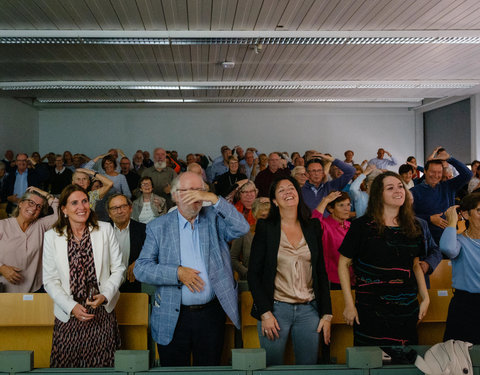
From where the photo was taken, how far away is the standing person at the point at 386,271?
87.0 inches

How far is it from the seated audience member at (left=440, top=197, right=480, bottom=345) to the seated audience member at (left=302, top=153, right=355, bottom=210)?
206 cm

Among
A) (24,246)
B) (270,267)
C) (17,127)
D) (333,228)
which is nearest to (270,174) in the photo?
(333,228)

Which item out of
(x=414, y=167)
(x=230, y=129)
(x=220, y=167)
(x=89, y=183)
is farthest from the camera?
(x=230, y=129)

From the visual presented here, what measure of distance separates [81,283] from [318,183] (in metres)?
2.82

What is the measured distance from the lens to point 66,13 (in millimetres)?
5590

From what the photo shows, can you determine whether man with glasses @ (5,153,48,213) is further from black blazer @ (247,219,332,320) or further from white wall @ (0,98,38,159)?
black blazer @ (247,219,332,320)

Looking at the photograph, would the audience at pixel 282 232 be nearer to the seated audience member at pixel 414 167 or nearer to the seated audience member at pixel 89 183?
the seated audience member at pixel 89 183

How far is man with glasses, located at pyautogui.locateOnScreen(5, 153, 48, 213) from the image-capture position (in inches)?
269

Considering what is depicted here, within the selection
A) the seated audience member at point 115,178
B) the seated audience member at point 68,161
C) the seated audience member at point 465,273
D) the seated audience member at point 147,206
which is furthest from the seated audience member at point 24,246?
the seated audience member at point 68,161

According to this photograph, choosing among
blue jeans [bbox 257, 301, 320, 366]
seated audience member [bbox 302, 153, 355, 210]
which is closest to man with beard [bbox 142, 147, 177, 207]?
seated audience member [bbox 302, 153, 355, 210]

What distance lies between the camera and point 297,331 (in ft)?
7.15

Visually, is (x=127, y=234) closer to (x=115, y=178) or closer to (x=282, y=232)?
(x=282, y=232)

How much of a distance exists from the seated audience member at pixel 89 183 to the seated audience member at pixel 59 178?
4629mm

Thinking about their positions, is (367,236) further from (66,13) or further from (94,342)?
(66,13)
